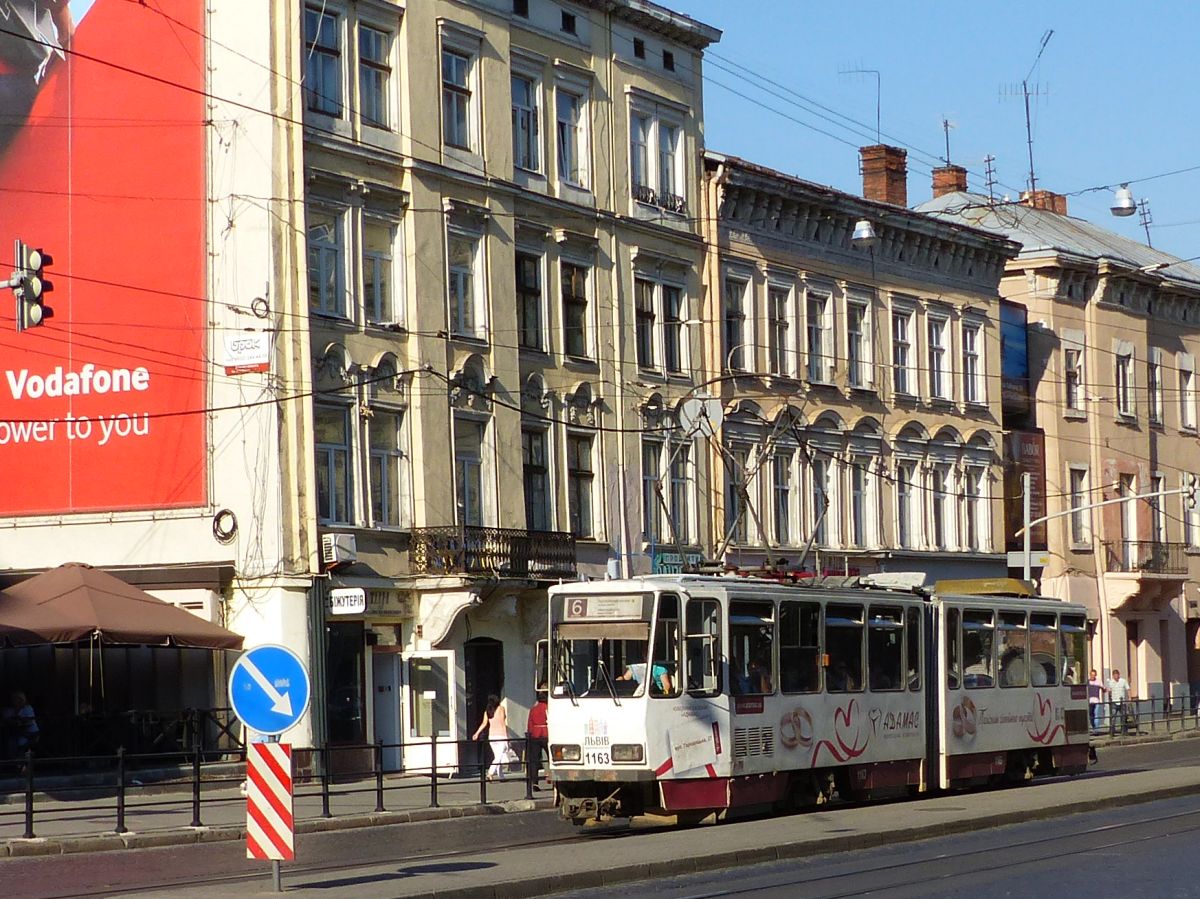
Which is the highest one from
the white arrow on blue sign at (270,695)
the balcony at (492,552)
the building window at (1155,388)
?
the building window at (1155,388)

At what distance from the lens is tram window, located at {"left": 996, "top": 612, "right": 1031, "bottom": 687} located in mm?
30953

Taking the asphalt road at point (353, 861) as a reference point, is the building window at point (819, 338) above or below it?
above

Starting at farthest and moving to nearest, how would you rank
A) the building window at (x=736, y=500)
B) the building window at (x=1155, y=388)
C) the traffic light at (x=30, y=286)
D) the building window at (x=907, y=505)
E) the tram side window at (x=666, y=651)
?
the building window at (x=1155, y=388), the building window at (x=907, y=505), the building window at (x=736, y=500), the tram side window at (x=666, y=651), the traffic light at (x=30, y=286)

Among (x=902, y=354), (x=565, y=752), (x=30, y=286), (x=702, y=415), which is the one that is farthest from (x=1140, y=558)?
(x=30, y=286)

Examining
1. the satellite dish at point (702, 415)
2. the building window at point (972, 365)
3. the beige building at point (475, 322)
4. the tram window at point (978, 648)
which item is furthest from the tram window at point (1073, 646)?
the building window at point (972, 365)

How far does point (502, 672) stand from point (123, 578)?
7.52m

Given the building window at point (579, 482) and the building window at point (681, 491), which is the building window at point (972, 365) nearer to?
the building window at point (681, 491)

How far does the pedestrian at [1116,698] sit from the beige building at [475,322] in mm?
12140

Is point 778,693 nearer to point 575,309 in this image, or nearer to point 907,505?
point 575,309

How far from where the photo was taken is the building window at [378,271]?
117 ft

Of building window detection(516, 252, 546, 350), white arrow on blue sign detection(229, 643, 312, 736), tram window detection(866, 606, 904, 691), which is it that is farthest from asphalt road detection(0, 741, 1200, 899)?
building window detection(516, 252, 546, 350)

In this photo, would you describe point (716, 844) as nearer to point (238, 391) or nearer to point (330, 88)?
point (238, 391)

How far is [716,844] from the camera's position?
67.9 feet

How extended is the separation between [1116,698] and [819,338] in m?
13.1
